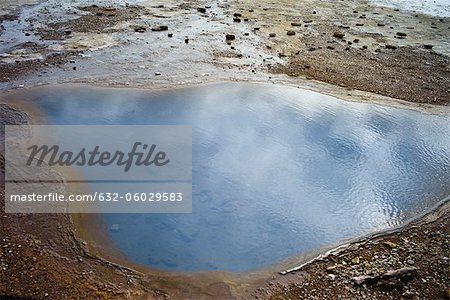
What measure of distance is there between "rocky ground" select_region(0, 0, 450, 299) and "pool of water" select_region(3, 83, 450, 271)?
0.34 meters

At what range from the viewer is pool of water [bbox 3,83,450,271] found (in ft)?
15.2

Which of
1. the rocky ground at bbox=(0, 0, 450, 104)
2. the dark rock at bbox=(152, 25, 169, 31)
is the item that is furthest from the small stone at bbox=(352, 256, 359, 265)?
the dark rock at bbox=(152, 25, 169, 31)

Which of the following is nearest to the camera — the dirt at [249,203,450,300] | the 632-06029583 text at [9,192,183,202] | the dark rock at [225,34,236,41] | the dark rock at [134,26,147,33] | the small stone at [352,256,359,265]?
the dirt at [249,203,450,300]

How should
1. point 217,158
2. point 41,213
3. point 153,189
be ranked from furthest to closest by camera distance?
1. point 217,158
2. point 153,189
3. point 41,213

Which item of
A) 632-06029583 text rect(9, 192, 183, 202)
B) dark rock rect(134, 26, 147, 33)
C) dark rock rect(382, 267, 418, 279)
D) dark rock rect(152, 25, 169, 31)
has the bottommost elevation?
632-06029583 text rect(9, 192, 183, 202)

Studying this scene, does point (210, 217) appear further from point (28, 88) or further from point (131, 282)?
point (28, 88)

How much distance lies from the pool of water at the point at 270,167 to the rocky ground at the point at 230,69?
34 centimetres

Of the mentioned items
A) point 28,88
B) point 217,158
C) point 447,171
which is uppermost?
point 447,171

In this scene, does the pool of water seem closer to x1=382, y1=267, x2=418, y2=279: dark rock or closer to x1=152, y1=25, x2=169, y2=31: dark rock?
x1=382, y1=267, x2=418, y2=279: dark rock

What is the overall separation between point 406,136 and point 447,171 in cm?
93

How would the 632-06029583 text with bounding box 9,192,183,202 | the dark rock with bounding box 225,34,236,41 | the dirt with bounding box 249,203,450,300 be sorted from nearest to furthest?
the dirt with bounding box 249,203,450,300 → the 632-06029583 text with bounding box 9,192,183,202 → the dark rock with bounding box 225,34,236,41

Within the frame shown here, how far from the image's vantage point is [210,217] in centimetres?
491

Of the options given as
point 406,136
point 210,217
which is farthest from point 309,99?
point 210,217

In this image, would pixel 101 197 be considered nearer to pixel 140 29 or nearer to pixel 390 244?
pixel 390 244
